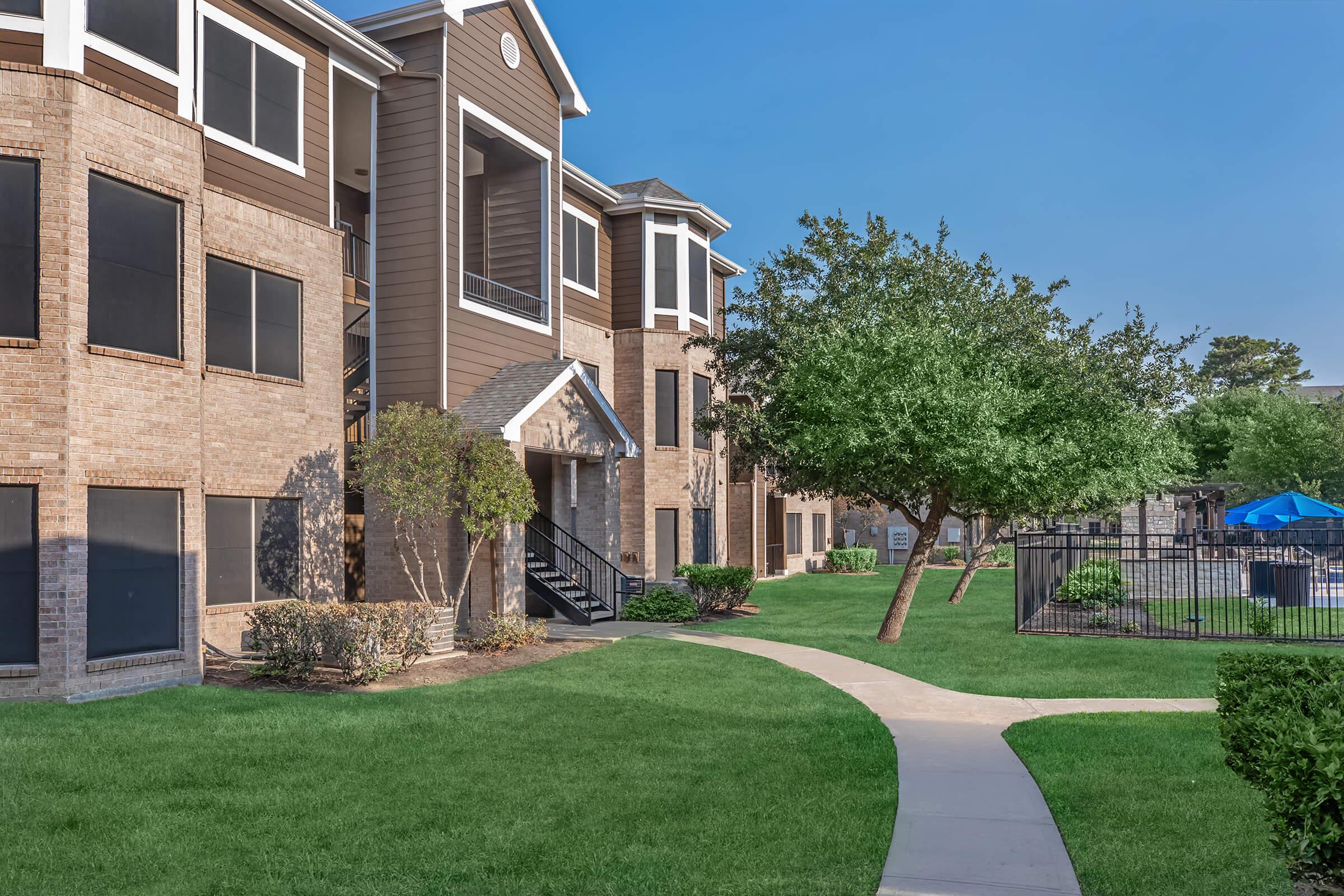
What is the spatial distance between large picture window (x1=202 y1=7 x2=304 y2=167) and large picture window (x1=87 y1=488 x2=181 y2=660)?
617 centimetres

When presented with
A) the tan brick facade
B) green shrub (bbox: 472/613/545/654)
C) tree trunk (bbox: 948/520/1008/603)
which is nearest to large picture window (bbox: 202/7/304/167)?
the tan brick facade

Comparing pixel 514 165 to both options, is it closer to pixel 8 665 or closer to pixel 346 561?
pixel 346 561

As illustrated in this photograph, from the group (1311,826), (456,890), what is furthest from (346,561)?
(1311,826)

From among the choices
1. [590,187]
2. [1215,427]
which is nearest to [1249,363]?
[1215,427]

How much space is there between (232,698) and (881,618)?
46.5 ft

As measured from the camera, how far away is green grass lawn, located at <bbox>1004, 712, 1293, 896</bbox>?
231 inches

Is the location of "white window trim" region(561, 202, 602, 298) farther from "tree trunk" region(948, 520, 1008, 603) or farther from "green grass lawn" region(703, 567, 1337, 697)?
"tree trunk" region(948, 520, 1008, 603)

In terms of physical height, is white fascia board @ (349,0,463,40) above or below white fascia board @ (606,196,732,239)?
above

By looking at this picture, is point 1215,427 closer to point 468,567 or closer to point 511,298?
point 511,298

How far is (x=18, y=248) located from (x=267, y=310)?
4376 millimetres

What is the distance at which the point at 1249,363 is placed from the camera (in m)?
86.8

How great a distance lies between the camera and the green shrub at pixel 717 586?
22.1 metres

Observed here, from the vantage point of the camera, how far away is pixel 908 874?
599cm

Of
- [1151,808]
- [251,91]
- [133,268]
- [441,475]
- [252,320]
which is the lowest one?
[1151,808]
